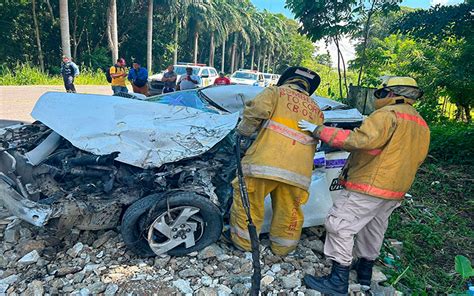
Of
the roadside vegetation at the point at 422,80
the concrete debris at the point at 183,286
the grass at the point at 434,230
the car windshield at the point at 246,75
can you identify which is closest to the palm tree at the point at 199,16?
the roadside vegetation at the point at 422,80

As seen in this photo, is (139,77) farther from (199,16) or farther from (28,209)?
(199,16)

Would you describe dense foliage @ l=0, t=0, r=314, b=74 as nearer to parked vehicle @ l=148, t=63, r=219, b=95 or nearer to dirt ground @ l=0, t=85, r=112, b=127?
parked vehicle @ l=148, t=63, r=219, b=95

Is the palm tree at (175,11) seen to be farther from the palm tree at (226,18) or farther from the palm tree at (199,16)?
the palm tree at (226,18)

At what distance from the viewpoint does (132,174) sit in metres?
2.59

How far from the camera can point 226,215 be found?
2996mm

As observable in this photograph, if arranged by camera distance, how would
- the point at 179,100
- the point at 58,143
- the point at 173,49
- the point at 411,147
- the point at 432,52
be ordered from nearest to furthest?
the point at 411,147 → the point at 58,143 → the point at 179,100 → the point at 432,52 → the point at 173,49

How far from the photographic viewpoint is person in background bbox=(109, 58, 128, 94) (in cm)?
868

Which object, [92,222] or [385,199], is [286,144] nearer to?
[385,199]

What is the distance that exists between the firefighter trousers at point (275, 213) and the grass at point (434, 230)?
2.89 ft

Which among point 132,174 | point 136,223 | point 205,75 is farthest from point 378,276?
point 205,75

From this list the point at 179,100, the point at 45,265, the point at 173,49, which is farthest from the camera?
the point at 173,49

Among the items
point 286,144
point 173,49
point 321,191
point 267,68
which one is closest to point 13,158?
point 286,144

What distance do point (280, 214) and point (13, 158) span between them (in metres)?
2.13

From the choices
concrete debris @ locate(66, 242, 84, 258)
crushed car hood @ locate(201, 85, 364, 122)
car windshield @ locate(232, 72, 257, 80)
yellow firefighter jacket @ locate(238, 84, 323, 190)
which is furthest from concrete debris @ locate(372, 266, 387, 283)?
car windshield @ locate(232, 72, 257, 80)
